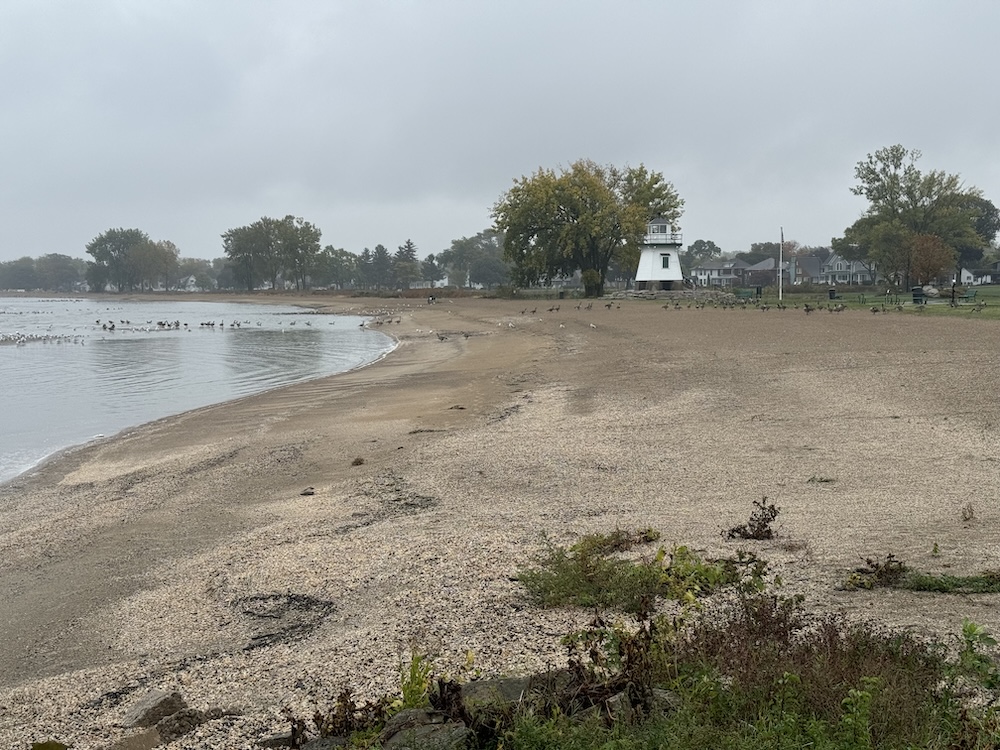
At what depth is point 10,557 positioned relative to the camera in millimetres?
7207

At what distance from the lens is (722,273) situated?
138 m

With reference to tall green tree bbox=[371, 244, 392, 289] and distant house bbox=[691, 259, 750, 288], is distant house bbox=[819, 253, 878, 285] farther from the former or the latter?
tall green tree bbox=[371, 244, 392, 289]

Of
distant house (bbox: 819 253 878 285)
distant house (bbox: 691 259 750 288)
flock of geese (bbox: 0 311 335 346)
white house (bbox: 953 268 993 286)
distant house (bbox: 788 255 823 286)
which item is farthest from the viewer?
distant house (bbox: 691 259 750 288)

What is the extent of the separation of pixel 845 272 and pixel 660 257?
59.6 metres

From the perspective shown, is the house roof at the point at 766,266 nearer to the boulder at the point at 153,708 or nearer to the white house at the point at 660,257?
the white house at the point at 660,257

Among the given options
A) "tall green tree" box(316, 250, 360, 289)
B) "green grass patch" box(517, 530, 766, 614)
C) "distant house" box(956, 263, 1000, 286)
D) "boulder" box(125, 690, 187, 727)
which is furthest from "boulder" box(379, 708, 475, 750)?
"tall green tree" box(316, 250, 360, 289)

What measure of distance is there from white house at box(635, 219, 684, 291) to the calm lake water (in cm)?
3182

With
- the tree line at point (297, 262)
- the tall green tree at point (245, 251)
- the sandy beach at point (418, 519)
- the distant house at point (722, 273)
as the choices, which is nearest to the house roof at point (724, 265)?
the distant house at point (722, 273)

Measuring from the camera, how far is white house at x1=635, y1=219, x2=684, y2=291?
232 ft

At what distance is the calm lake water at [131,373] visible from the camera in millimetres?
15836

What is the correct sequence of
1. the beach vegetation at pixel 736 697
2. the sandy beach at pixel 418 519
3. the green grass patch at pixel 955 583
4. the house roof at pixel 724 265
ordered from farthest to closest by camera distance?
the house roof at pixel 724 265
the green grass patch at pixel 955 583
the sandy beach at pixel 418 519
the beach vegetation at pixel 736 697

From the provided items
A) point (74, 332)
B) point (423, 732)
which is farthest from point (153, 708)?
point (74, 332)

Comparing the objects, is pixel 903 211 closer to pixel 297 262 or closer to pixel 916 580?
pixel 916 580

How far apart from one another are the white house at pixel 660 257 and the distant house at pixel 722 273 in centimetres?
6506
